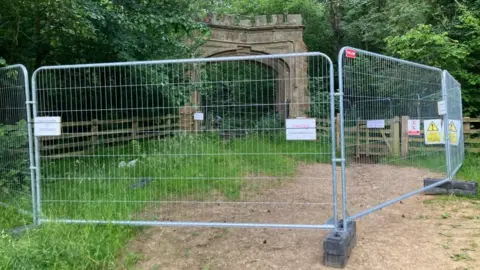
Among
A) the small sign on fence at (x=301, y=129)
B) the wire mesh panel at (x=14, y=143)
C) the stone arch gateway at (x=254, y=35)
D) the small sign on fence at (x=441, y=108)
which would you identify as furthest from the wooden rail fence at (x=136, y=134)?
the stone arch gateway at (x=254, y=35)

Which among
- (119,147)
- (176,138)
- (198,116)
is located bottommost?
(119,147)

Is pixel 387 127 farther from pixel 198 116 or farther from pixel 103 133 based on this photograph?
pixel 103 133

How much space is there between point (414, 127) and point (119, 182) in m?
4.26

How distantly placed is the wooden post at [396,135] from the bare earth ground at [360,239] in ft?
0.78

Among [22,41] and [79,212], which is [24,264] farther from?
[22,41]

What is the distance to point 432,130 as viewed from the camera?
6.68 meters

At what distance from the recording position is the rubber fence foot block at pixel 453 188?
23.0 ft

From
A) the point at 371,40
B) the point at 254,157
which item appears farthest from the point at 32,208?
the point at 371,40

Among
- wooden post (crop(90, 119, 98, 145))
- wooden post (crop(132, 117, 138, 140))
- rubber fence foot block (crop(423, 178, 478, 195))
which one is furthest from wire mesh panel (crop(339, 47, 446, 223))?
wooden post (crop(90, 119, 98, 145))

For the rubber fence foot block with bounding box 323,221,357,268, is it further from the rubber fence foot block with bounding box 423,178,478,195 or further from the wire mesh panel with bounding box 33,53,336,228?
the rubber fence foot block with bounding box 423,178,478,195

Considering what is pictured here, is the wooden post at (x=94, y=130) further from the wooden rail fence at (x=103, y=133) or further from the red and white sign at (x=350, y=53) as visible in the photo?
the red and white sign at (x=350, y=53)

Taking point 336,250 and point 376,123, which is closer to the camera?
point 336,250

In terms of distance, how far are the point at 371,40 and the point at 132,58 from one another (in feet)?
51.3

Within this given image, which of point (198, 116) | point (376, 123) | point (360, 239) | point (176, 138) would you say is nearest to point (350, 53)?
point (376, 123)
